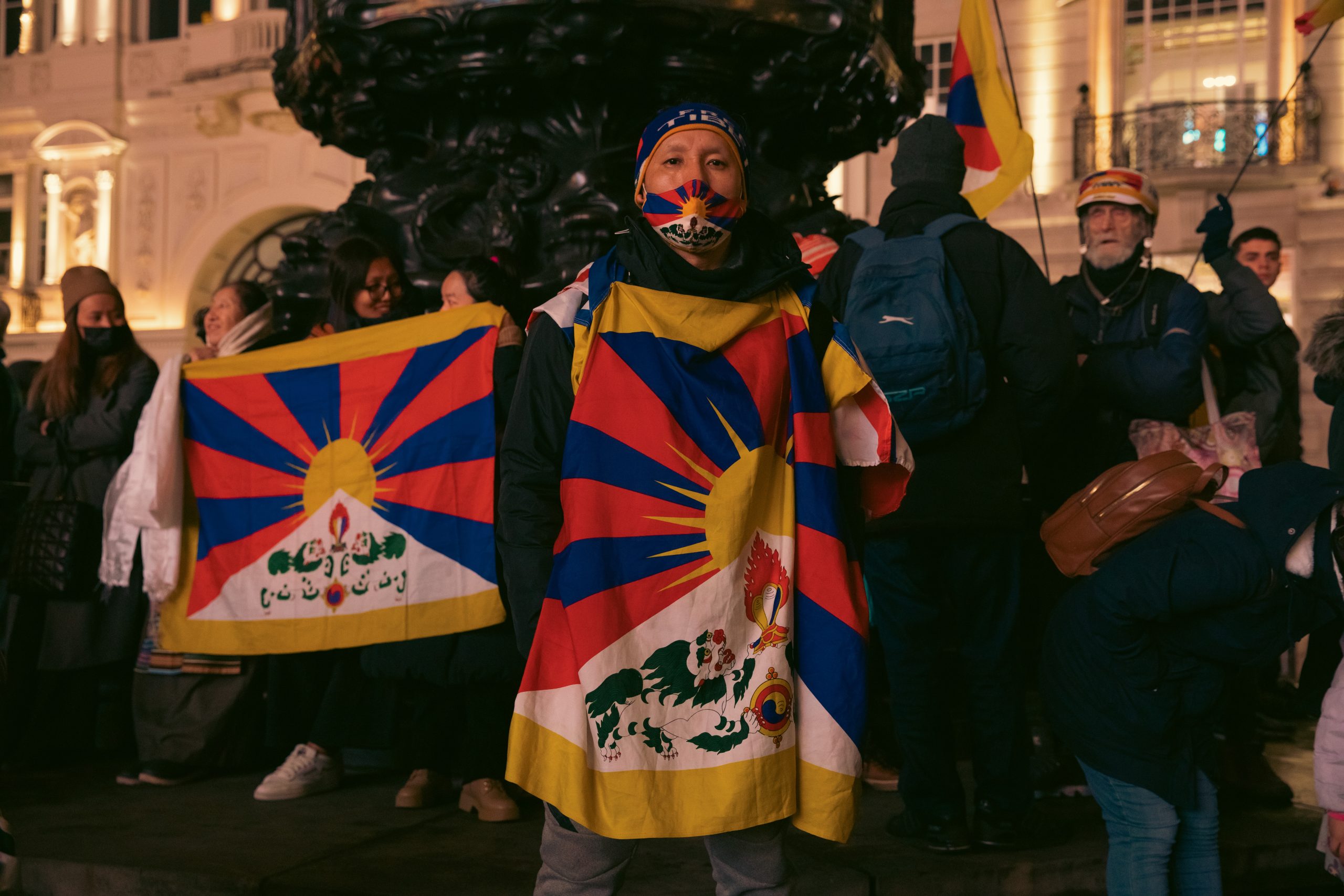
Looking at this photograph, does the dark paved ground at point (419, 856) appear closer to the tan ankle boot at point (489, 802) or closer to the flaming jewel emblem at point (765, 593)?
the tan ankle boot at point (489, 802)

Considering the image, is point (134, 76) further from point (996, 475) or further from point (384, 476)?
point (996, 475)

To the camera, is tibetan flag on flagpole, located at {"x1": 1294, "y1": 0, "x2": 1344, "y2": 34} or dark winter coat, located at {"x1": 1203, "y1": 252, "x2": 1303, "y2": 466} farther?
tibetan flag on flagpole, located at {"x1": 1294, "y1": 0, "x2": 1344, "y2": 34}

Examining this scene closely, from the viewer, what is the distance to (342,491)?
4.34 meters

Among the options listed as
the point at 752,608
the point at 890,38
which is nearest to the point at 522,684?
the point at 752,608

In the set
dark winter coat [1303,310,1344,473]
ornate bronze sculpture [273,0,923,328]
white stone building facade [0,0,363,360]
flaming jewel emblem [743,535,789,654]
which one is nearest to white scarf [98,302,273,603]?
ornate bronze sculpture [273,0,923,328]

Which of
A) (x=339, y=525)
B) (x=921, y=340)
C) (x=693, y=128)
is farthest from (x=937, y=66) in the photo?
(x=693, y=128)

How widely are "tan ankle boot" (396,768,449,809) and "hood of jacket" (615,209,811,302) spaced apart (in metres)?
2.21

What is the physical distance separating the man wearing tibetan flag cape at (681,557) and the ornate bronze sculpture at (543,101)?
2378mm

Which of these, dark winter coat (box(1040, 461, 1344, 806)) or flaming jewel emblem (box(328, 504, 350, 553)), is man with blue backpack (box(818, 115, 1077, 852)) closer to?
dark winter coat (box(1040, 461, 1344, 806))

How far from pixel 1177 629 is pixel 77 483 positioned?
150 inches

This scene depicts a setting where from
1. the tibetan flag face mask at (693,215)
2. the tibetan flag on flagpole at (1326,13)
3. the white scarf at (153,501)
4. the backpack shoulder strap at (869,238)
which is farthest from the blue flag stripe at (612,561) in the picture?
the tibetan flag on flagpole at (1326,13)

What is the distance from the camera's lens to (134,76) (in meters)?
21.5

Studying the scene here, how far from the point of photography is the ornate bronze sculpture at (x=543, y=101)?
15.7 feet

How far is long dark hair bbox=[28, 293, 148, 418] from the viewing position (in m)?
4.80
